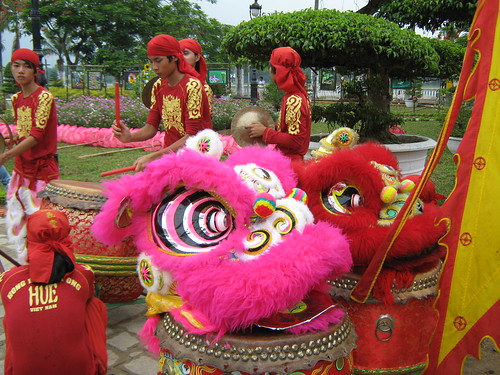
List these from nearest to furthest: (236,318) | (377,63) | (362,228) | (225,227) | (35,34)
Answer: (236,318)
(225,227)
(362,228)
(377,63)
(35,34)

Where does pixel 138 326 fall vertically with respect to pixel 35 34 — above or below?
below

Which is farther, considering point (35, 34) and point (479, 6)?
point (35, 34)

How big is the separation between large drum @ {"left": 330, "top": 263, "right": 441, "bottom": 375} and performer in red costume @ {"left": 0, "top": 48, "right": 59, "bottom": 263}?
9.45 ft

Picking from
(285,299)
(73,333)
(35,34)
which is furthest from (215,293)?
(35,34)

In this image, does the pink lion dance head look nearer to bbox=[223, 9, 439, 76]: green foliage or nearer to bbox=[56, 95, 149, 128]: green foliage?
bbox=[223, 9, 439, 76]: green foliage

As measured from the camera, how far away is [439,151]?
2039 mm

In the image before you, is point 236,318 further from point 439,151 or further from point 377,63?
point 377,63

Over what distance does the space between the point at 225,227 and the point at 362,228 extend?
0.75 m

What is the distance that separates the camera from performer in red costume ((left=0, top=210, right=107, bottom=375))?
215 cm

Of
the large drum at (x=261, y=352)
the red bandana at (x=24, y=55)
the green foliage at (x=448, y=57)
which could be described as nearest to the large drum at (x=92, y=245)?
the large drum at (x=261, y=352)

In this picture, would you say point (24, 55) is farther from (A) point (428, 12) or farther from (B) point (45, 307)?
(A) point (428, 12)

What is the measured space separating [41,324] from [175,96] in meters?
1.75

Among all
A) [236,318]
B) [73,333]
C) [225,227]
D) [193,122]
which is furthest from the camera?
[193,122]

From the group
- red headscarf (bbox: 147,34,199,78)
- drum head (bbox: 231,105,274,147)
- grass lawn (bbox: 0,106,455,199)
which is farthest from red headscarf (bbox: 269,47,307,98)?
grass lawn (bbox: 0,106,455,199)
